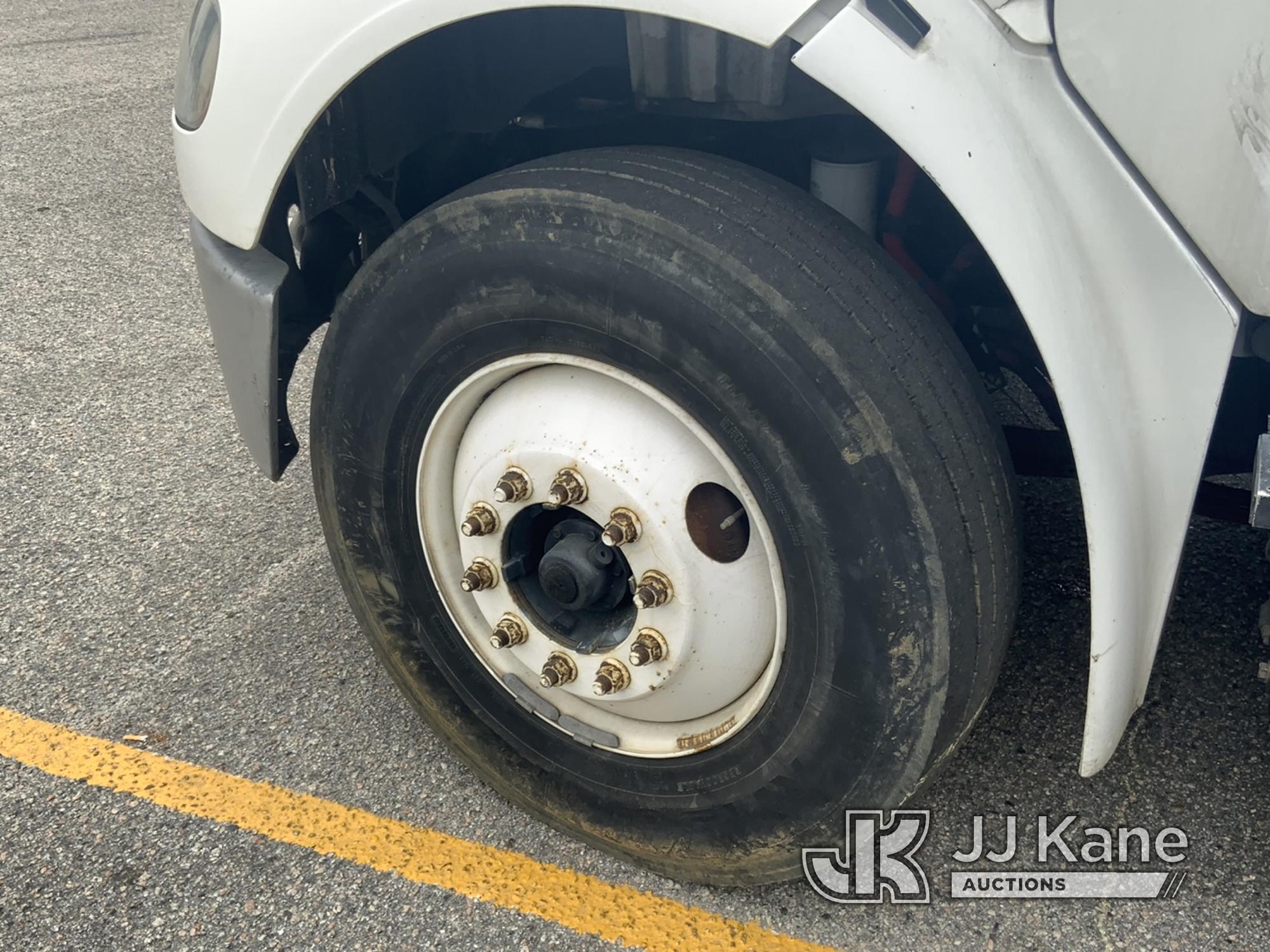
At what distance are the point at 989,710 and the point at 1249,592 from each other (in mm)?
762

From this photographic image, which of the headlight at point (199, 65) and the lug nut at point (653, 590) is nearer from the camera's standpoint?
the lug nut at point (653, 590)

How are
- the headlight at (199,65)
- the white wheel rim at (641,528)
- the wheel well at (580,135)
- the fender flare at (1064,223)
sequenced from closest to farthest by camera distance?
1. the fender flare at (1064,223)
2. the white wheel rim at (641,528)
3. the wheel well at (580,135)
4. the headlight at (199,65)

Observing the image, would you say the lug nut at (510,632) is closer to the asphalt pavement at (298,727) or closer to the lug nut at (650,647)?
the lug nut at (650,647)

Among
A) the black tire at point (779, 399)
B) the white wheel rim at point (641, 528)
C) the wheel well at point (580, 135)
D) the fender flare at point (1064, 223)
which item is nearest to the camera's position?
the fender flare at point (1064, 223)

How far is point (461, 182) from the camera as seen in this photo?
224cm

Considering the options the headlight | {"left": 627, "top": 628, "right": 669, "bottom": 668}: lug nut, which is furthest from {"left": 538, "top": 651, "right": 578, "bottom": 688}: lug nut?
the headlight

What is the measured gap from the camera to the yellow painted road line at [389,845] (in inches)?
75.4

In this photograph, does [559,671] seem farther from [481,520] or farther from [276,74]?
[276,74]

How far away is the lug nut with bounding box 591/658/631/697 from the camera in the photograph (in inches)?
70.0

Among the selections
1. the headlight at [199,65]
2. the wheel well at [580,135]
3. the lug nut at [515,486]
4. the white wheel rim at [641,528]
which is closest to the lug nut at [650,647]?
the white wheel rim at [641,528]

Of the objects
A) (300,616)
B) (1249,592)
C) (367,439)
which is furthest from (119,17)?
(1249,592)

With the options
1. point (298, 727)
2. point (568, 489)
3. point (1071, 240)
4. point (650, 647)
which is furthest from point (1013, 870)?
point (298, 727)

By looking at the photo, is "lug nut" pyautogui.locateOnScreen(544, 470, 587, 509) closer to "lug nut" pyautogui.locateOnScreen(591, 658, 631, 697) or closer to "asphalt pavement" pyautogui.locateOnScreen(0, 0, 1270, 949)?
"lug nut" pyautogui.locateOnScreen(591, 658, 631, 697)

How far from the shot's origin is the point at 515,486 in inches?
69.5
